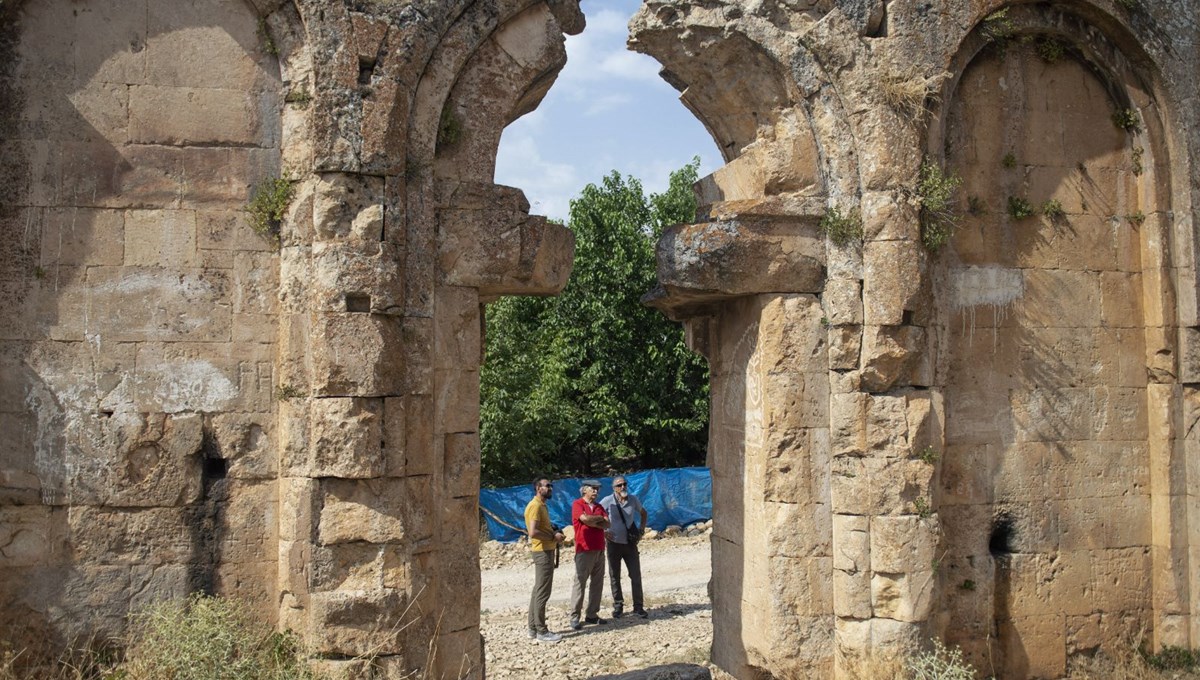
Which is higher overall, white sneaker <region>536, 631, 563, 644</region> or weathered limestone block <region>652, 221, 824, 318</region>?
weathered limestone block <region>652, 221, 824, 318</region>

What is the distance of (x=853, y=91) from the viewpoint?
649 centimetres

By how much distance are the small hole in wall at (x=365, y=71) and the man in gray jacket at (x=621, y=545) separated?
6.24m

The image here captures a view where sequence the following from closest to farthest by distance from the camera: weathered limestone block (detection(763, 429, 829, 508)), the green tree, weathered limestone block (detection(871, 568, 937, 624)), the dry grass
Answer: weathered limestone block (detection(871, 568, 937, 624)), the dry grass, weathered limestone block (detection(763, 429, 829, 508)), the green tree

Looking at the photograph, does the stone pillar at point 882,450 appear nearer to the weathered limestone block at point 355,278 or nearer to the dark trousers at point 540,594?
the weathered limestone block at point 355,278

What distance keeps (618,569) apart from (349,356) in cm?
597

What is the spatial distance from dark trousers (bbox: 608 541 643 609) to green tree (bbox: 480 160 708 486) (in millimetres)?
7083

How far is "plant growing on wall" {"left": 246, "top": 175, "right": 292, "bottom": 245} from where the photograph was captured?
19.5 ft

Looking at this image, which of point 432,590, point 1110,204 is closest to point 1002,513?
point 1110,204

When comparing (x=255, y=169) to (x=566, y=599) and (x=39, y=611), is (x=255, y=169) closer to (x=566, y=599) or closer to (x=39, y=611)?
(x=39, y=611)

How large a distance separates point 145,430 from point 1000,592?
5.72 metres

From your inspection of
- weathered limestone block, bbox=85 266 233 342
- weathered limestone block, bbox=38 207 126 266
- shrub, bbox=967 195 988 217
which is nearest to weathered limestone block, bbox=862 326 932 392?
shrub, bbox=967 195 988 217

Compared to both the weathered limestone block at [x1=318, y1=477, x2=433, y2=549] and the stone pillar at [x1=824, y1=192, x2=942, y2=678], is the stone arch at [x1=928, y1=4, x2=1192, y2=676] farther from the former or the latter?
the weathered limestone block at [x1=318, y1=477, x2=433, y2=549]

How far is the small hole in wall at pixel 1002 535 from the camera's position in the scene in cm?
677

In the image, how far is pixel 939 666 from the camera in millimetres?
6160
